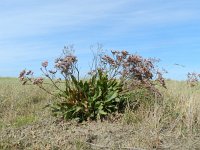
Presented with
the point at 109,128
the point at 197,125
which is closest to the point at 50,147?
the point at 109,128

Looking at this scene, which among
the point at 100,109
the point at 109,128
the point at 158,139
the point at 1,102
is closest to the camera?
the point at 158,139

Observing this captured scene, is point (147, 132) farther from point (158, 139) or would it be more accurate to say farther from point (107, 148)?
point (107, 148)

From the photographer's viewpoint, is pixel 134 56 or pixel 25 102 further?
pixel 25 102

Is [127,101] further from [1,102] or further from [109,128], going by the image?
[1,102]

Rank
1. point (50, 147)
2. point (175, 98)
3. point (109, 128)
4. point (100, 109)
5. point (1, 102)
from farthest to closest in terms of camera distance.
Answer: point (1, 102) < point (175, 98) < point (100, 109) < point (109, 128) < point (50, 147)

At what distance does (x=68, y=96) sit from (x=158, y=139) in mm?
2736

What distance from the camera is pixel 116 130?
822 cm

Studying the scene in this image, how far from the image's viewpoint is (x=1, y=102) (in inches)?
463

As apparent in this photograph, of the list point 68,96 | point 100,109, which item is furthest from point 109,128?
point 68,96

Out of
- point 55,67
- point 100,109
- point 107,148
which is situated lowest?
point 107,148

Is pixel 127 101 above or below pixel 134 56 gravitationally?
below

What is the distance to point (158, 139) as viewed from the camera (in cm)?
743

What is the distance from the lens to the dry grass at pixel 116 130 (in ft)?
23.9

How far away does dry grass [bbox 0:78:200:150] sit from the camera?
727 cm
